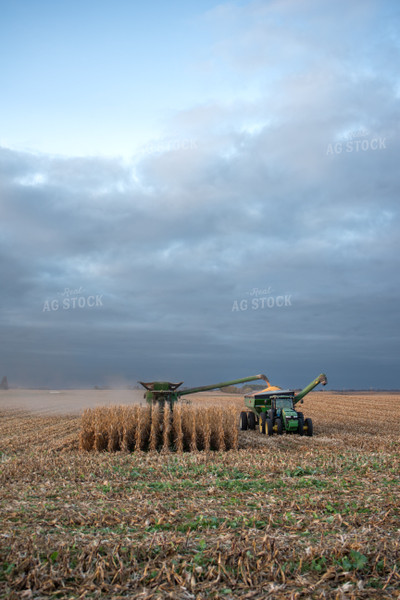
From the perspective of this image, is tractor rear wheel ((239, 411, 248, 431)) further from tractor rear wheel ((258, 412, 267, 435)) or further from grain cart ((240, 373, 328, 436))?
Answer: tractor rear wheel ((258, 412, 267, 435))

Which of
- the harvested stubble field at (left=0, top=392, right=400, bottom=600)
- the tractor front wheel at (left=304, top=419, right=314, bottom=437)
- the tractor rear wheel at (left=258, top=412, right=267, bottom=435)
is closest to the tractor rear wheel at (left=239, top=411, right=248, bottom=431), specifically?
the tractor rear wheel at (left=258, top=412, right=267, bottom=435)

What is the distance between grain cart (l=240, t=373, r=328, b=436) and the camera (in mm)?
20016

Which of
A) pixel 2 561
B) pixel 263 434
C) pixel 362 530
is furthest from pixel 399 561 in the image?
pixel 263 434

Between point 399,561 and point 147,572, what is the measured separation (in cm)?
302

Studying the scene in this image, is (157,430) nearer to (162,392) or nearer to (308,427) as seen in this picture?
(162,392)

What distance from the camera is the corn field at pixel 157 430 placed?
15508 millimetres

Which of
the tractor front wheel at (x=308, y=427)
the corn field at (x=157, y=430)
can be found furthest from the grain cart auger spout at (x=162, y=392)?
the tractor front wheel at (x=308, y=427)

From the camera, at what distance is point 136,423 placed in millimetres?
15938

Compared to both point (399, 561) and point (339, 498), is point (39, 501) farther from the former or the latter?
point (399, 561)

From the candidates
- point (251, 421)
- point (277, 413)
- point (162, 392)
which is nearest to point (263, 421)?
point (277, 413)

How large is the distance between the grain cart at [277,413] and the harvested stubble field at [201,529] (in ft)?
22.4

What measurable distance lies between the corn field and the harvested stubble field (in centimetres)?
230

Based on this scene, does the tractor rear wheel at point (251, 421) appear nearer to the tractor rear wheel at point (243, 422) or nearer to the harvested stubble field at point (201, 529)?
the tractor rear wheel at point (243, 422)

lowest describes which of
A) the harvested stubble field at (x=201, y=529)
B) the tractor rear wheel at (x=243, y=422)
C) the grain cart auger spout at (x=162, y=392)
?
the tractor rear wheel at (x=243, y=422)
